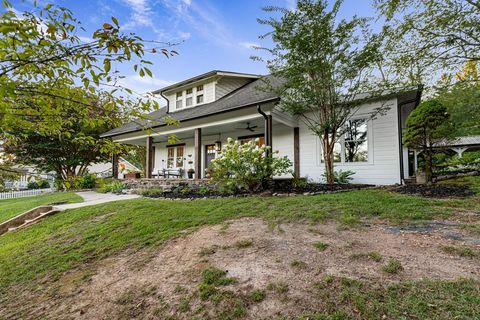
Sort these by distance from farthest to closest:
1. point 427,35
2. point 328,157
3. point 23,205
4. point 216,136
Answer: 1. point 216,136
2. point 23,205
3. point 328,157
4. point 427,35

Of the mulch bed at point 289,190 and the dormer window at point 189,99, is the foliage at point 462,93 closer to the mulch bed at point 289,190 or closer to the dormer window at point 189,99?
the mulch bed at point 289,190

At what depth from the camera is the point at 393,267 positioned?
2.27 m

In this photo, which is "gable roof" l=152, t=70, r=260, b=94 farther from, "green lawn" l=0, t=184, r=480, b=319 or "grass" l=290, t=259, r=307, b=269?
"grass" l=290, t=259, r=307, b=269

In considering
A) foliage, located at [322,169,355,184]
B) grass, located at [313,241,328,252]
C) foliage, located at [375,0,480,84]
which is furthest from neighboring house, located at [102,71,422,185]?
grass, located at [313,241,328,252]

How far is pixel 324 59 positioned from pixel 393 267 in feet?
20.4

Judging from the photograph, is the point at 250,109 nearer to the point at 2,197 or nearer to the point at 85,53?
the point at 85,53

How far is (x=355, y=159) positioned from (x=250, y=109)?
4.24m

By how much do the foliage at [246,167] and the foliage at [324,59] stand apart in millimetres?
1879

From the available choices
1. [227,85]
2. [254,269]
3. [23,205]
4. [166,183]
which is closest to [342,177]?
[254,269]

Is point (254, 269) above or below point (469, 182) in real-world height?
below

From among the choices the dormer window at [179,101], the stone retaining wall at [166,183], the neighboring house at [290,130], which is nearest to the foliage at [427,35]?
the neighboring house at [290,130]

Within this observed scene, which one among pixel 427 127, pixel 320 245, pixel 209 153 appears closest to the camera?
pixel 320 245

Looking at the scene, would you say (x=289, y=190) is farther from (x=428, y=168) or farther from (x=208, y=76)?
(x=208, y=76)

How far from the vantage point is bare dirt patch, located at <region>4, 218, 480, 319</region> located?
2141mm
